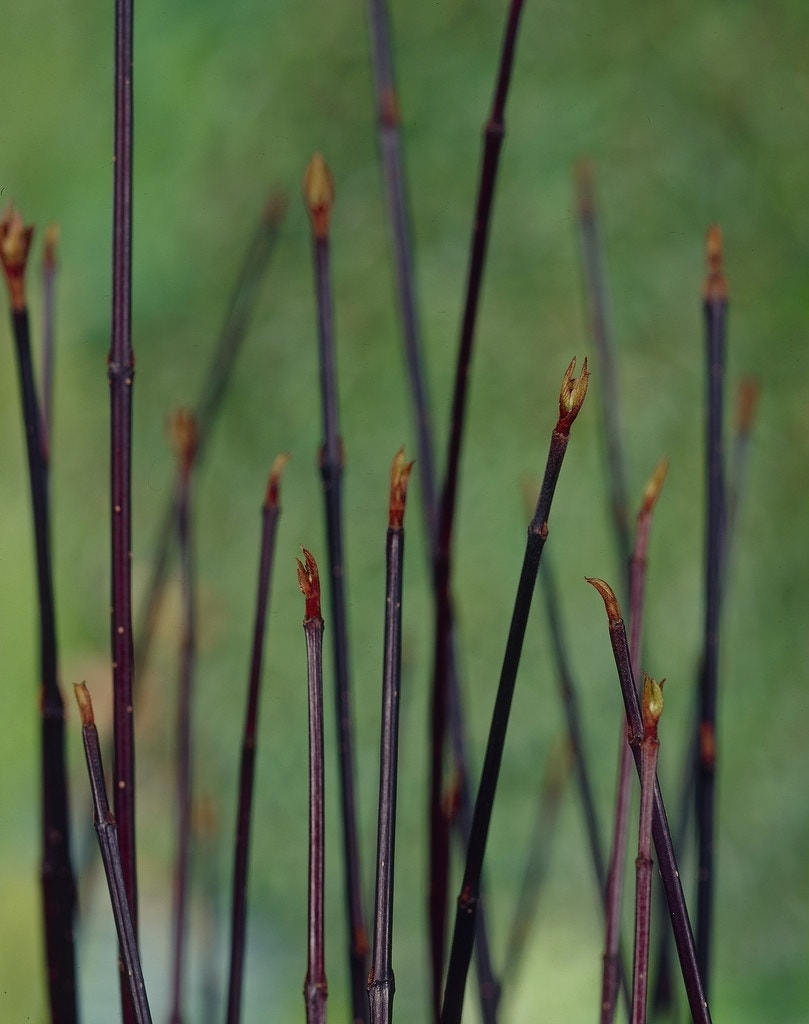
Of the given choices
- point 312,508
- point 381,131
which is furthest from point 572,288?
→ point 381,131

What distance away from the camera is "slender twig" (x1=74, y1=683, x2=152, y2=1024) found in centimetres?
21

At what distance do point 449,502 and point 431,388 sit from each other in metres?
0.65

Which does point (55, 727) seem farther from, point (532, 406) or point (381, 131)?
point (532, 406)

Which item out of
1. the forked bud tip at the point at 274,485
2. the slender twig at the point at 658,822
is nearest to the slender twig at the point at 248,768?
the forked bud tip at the point at 274,485

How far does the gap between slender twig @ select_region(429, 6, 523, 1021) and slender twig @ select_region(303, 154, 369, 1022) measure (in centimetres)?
2

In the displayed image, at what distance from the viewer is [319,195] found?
1.03 feet

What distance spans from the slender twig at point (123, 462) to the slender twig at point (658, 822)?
11 cm

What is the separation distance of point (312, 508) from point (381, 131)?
2.00 feet

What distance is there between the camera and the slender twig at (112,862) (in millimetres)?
214

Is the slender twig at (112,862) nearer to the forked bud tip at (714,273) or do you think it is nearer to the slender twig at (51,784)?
Answer: the slender twig at (51,784)

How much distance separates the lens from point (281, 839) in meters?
0.92

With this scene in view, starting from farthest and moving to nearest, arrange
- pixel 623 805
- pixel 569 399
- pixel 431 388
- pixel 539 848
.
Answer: pixel 431 388, pixel 539 848, pixel 623 805, pixel 569 399

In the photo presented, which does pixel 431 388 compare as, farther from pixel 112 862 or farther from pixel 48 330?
pixel 112 862

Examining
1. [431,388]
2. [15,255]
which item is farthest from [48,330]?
[431,388]
